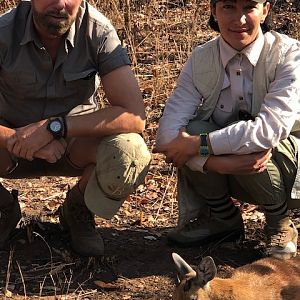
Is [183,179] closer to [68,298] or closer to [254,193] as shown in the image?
[254,193]

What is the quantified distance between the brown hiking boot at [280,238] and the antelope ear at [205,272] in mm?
927

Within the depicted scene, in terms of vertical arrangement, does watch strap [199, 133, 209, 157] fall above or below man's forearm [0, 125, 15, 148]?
below

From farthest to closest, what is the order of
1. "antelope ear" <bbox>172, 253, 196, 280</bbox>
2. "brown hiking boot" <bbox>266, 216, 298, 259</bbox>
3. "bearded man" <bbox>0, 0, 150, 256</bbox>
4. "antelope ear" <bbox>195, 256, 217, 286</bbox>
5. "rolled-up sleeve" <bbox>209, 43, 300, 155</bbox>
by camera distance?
1. "brown hiking boot" <bbox>266, 216, 298, 259</bbox>
2. "bearded man" <bbox>0, 0, 150, 256</bbox>
3. "rolled-up sleeve" <bbox>209, 43, 300, 155</bbox>
4. "antelope ear" <bbox>172, 253, 196, 280</bbox>
5. "antelope ear" <bbox>195, 256, 217, 286</bbox>

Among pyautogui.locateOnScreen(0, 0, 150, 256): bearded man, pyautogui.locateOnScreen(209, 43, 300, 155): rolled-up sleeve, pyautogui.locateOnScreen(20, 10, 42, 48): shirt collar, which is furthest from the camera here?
pyautogui.locateOnScreen(20, 10, 42, 48): shirt collar

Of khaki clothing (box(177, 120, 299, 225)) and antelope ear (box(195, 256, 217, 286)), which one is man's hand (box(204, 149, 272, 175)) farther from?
antelope ear (box(195, 256, 217, 286))

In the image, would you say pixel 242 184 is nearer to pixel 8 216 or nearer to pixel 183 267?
pixel 183 267

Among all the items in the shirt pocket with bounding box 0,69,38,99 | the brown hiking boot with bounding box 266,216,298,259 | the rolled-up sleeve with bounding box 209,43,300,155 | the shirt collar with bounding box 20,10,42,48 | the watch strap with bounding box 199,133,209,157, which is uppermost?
the shirt collar with bounding box 20,10,42,48

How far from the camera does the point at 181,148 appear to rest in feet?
13.3


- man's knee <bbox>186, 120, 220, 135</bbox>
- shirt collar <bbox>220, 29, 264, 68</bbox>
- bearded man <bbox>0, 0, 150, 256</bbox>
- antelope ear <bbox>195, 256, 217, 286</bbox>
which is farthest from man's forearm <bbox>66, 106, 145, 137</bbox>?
antelope ear <bbox>195, 256, 217, 286</bbox>

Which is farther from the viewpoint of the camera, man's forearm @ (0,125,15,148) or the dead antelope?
man's forearm @ (0,125,15,148)

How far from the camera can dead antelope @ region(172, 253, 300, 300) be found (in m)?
3.43

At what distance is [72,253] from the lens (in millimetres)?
4418

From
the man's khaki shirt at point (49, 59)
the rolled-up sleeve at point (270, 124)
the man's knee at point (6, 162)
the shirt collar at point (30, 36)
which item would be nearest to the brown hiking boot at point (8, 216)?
the man's knee at point (6, 162)

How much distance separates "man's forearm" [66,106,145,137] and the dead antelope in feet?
2.78
